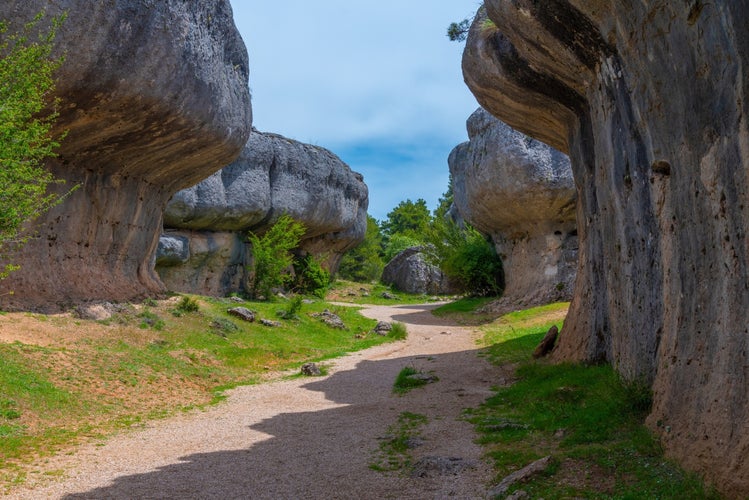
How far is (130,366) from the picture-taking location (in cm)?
1412

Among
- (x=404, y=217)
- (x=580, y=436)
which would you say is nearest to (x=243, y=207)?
(x=580, y=436)

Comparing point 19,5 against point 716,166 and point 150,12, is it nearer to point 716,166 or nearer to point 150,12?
point 150,12

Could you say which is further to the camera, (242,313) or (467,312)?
(467,312)

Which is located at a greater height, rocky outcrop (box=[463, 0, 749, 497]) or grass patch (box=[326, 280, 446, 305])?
rocky outcrop (box=[463, 0, 749, 497])

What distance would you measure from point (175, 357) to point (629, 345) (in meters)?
11.3

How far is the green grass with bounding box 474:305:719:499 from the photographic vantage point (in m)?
5.97

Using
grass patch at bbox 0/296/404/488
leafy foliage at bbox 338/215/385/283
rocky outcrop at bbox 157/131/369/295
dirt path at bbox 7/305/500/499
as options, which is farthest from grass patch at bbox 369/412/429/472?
leafy foliage at bbox 338/215/385/283

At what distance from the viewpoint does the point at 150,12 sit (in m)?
15.9

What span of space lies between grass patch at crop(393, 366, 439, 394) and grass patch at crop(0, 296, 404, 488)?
3.97 metres

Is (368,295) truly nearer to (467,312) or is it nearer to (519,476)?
(467,312)

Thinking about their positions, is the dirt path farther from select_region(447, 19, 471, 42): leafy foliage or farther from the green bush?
the green bush

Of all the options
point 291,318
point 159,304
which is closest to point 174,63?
point 159,304

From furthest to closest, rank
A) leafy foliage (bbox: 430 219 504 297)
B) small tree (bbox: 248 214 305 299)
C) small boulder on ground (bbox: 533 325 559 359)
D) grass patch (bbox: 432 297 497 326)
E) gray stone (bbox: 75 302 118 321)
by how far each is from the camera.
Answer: leafy foliage (bbox: 430 219 504 297), small tree (bbox: 248 214 305 299), grass patch (bbox: 432 297 497 326), gray stone (bbox: 75 302 118 321), small boulder on ground (bbox: 533 325 559 359)

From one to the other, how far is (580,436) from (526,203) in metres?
24.2
